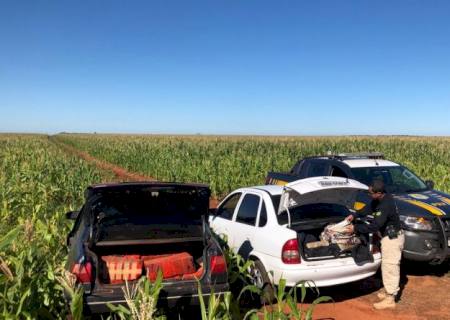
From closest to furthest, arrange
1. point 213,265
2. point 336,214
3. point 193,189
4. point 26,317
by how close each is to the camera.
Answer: point 26,317 → point 213,265 → point 193,189 → point 336,214

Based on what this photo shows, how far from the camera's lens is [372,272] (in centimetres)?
639

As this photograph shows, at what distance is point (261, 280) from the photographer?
6277mm

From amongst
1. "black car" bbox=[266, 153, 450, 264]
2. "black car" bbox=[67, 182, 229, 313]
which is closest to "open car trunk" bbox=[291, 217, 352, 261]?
Answer: "black car" bbox=[67, 182, 229, 313]

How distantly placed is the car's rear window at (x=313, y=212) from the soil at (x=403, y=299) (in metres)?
1.24

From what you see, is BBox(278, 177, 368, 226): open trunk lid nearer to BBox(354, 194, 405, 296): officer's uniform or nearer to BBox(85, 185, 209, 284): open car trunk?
BBox(354, 194, 405, 296): officer's uniform

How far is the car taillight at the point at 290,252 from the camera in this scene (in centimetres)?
586

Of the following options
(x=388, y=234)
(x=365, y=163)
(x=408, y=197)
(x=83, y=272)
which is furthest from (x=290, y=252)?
(x=365, y=163)

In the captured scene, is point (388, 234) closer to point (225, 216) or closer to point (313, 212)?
point (313, 212)

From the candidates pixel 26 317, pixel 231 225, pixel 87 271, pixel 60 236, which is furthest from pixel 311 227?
pixel 60 236

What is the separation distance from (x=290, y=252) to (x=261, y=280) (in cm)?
72

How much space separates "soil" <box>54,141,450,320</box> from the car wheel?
644 mm

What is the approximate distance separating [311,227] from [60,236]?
13.9ft

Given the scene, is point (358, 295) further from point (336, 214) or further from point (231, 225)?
point (231, 225)

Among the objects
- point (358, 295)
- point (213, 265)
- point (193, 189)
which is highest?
point (193, 189)
